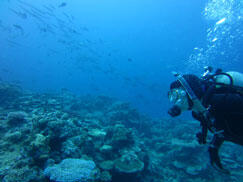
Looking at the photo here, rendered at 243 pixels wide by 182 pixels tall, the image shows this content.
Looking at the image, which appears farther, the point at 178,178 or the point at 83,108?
the point at 83,108

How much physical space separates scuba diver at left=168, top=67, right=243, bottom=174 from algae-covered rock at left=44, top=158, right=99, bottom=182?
3.43 meters

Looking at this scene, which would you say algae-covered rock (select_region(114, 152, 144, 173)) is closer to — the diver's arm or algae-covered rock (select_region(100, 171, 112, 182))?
algae-covered rock (select_region(100, 171, 112, 182))

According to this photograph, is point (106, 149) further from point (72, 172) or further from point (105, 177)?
point (72, 172)

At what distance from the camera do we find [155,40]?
8131 centimetres

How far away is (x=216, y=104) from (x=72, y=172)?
13.8 ft

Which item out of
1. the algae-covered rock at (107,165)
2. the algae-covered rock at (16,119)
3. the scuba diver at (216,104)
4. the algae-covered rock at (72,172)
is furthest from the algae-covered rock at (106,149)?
the scuba diver at (216,104)

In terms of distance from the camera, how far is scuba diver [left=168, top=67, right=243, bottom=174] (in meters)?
2.02

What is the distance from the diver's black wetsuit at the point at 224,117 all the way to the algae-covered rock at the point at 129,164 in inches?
175

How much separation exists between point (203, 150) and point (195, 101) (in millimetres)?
9277

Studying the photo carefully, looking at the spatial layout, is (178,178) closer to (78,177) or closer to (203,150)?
(203,150)

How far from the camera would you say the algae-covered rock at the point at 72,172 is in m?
3.98

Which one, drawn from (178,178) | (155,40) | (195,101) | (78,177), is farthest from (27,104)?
(155,40)

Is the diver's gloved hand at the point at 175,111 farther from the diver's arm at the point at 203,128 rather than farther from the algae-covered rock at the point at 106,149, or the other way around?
the algae-covered rock at the point at 106,149

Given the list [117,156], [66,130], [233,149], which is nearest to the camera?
[66,130]
